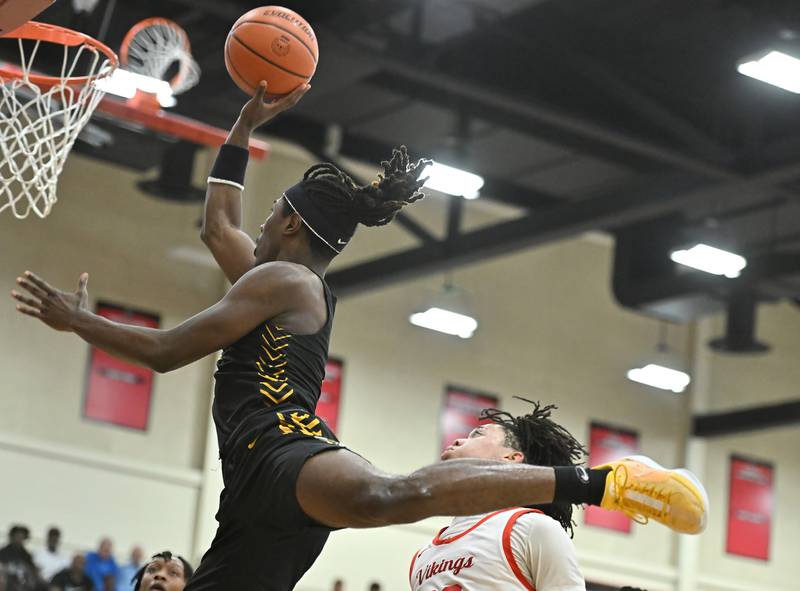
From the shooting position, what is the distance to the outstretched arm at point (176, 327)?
4422mm

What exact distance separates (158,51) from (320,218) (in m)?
6.65

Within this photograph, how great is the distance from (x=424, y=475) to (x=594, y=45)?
10481 millimetres

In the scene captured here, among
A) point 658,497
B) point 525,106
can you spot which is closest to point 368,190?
point 658,497

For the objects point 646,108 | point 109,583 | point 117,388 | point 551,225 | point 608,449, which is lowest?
point 109,583

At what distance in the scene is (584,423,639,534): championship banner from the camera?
65.5ft

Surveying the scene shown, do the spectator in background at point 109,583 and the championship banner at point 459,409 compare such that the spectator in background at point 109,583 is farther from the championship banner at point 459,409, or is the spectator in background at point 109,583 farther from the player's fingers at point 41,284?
the player's fingers at point 41,284

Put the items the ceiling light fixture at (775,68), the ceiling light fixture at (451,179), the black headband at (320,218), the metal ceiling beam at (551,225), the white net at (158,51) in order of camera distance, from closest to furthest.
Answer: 1. the black headband at (320,218)
2. the ceiling light fixture at (775,68)
3. the white net at (158,51)
4. the metal ceiling beam at (551,225)
5. the ceiling light fixture at (451,179)

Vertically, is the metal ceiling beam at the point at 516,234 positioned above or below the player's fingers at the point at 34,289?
above

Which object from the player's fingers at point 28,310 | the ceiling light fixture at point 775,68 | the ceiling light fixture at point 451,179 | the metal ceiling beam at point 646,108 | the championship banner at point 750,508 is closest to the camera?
the player's fingers at point 28,310

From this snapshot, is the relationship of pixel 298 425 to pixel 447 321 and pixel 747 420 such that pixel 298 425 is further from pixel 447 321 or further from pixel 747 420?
pixel 747 420

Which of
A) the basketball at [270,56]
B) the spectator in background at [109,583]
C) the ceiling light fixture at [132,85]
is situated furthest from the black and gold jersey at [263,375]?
the spectator in background at [109,583]

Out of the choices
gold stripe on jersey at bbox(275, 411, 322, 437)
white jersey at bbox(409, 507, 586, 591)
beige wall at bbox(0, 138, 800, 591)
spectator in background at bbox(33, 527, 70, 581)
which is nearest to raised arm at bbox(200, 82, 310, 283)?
gold stripe on jersey at bbox(275, 411, 322, 437)

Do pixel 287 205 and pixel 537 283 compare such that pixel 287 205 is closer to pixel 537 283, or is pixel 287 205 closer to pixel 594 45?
pixel 594 45

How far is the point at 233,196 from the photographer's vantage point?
17.7 ft
